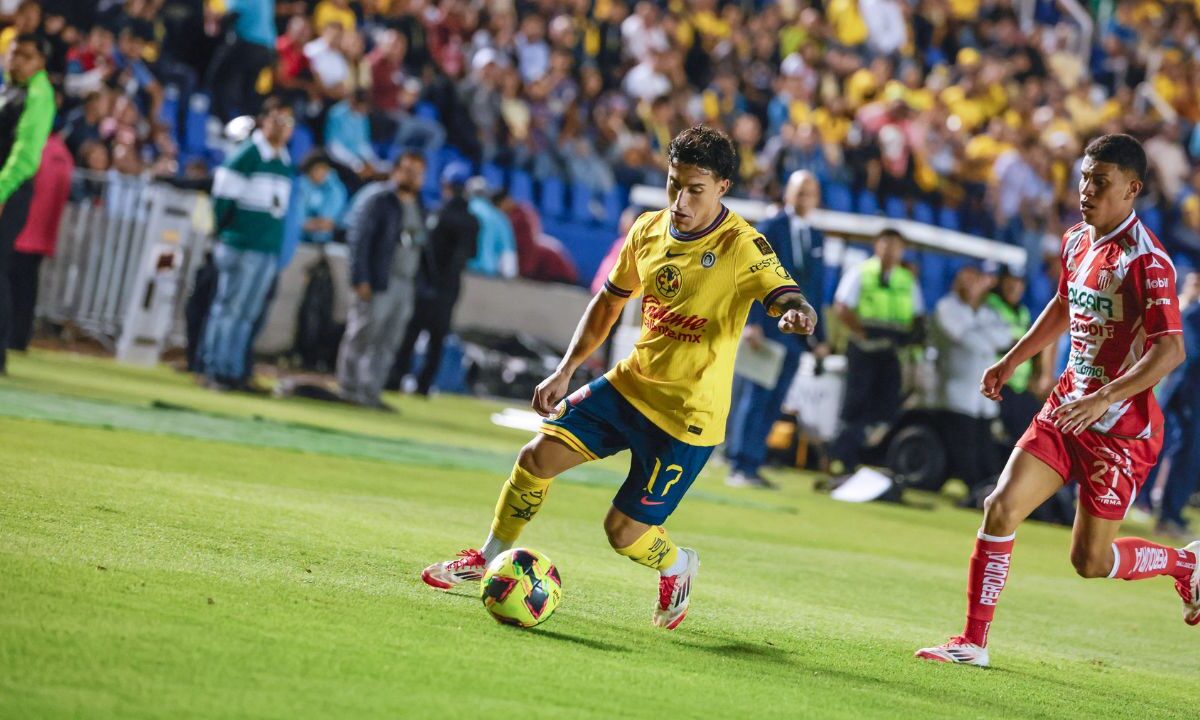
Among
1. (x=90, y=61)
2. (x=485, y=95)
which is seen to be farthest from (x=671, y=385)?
(x=485, y=95)

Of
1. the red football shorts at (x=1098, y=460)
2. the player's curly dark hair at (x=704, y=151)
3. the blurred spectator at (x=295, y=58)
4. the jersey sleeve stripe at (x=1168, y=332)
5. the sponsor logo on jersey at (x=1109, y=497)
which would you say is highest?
the blurred spectator at (x=295, y=58)

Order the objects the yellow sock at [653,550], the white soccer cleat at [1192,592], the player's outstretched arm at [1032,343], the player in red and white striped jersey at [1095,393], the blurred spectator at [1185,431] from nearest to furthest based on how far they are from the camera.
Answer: the yellow sock at [653,550]
the player in red and white striped jersey at [1095,393]
the player's outstretched arm at [1032,343]
the white soccer cleat at [1192,592]
the blurred spectator at [1185,431]

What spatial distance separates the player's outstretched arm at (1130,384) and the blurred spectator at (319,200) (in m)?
12.0

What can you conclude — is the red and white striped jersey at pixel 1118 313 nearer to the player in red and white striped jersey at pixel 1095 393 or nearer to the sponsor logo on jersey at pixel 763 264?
the player in red and white striped jersey at pixel 1095 393

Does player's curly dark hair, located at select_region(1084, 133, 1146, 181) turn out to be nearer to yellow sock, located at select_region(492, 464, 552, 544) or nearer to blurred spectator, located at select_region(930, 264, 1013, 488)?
yellow sock, located at select_region(492, 464, 552, 544)

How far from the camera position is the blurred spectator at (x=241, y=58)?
61.8 ft

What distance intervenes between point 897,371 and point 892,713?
11080mm

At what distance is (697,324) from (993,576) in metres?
1.68

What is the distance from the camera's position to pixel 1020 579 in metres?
10.8

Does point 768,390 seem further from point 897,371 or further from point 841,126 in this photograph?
point 841,126

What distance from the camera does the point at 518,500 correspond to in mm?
6504

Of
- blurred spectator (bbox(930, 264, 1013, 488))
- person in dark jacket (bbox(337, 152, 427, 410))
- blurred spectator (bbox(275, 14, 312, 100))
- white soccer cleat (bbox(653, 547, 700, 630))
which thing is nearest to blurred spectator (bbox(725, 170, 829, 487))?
blurred spectator (bbox(930, 264, 1013, 488))

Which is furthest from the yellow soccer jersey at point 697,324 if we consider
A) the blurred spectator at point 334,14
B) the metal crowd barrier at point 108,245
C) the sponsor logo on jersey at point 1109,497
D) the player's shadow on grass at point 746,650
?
the blurred spectator at point 334,14

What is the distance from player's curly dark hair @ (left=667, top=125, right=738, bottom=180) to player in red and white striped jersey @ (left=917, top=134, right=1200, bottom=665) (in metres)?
1.54
